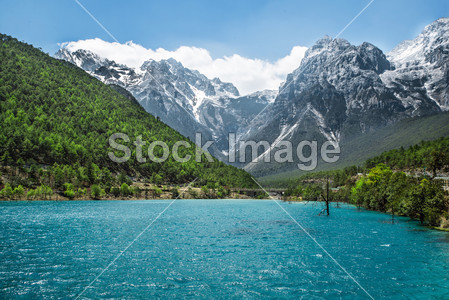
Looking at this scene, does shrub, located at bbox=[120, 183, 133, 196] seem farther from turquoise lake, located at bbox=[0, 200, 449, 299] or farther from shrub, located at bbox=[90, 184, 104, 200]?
turquoise lake, located at bbox=[0, 200, 449, 299]

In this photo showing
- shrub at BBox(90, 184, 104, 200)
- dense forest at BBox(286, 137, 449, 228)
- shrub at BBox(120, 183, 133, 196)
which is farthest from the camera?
shrub at BBox(120, 183, 133, 196)

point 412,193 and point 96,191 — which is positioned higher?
point 412,193

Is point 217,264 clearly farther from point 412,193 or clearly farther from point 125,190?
point 125,190

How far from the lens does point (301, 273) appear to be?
3500cm

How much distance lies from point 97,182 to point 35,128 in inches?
2209

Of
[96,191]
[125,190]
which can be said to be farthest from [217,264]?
[125,190]

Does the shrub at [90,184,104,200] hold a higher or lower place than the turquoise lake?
higher

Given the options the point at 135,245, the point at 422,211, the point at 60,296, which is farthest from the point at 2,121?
the point at 422,211

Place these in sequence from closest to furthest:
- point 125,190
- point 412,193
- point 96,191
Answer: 1. point 412,193
2. point 96,191
3. point 125,190

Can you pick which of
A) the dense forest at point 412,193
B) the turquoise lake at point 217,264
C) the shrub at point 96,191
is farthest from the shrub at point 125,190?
the turquoise lake at point 217,264

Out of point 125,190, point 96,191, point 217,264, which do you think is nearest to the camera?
point 217,264

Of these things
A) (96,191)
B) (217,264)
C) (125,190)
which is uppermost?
(125,190)

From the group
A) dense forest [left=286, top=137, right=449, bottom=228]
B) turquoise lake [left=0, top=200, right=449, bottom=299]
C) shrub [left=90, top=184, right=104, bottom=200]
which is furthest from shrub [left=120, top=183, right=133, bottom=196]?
turquoise lake [left=0, top=200, right=449, bottom=299]

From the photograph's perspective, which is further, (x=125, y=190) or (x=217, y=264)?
(x=125, y=190)
